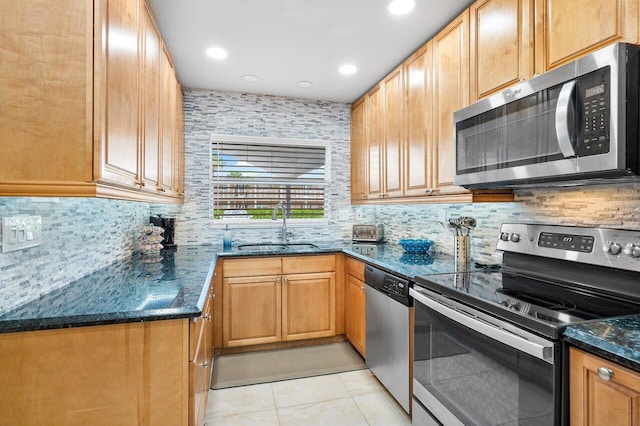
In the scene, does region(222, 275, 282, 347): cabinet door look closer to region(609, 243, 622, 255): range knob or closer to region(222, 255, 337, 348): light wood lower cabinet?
region(222, 255, 337, 348): light wood lower cabinet

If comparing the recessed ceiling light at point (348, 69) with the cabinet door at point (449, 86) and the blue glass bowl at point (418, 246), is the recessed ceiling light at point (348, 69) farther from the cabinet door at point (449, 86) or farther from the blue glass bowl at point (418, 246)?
the blue glass bowl at point (418, 246)

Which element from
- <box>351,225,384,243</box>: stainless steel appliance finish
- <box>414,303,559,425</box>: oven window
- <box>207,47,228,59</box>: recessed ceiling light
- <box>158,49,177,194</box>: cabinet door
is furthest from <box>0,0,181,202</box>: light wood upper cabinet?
<box>351,225,384,243</box>: stainless steel appliance finish

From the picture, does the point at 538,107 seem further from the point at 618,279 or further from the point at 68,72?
the point at 68,72

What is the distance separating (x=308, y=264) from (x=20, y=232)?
207cm

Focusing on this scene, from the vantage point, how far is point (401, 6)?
6.40ft

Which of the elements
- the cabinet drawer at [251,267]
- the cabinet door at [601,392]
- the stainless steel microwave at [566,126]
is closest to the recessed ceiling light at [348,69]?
the stainless steel microwave at [566,126]

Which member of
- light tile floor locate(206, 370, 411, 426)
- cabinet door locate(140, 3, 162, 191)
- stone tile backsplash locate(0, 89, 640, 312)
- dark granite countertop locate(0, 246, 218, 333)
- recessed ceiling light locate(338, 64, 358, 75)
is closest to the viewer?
dark granite countertop locate(0, 246, 218, 333)

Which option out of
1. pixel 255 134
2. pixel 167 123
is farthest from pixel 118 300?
pixel 255 134

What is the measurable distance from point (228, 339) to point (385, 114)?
7.75ft

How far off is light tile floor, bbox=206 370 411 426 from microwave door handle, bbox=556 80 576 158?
1718 millimetres

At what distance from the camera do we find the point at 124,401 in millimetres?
1213

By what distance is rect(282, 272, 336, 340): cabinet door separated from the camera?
117 inches

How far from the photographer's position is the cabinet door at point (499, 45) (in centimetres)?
155

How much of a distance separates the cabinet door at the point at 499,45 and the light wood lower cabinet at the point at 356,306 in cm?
154
